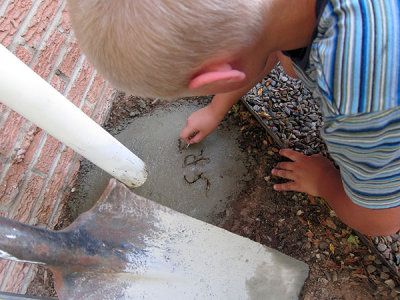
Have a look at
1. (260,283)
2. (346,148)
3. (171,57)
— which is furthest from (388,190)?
(171,57)

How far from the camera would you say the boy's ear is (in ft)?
2.75

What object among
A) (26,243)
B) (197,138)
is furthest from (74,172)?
(26,243)

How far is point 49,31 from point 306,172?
48.9 inches

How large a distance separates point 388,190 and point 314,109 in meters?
0.84

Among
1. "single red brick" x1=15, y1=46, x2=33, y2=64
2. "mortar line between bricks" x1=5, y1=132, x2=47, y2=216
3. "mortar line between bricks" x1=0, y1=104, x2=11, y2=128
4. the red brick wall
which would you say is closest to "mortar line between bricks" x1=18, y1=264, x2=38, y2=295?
the red brick wall

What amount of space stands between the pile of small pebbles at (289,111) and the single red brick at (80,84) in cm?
79

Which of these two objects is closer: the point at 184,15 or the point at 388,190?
the point at 184,15

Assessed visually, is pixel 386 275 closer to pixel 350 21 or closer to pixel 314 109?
pixel 314 109

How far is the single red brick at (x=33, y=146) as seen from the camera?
1.39m

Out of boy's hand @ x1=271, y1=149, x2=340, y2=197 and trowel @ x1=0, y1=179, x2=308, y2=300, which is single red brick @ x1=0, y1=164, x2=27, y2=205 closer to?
trowel @ x1=0, y1=179, x2=308, y2=300

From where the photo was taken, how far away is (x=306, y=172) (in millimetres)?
1488

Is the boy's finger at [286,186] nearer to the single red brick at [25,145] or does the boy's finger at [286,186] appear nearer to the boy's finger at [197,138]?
the boy's finger at [197,138]

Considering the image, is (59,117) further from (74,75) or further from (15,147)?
(74,75)

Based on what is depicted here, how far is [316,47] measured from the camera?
848 mm
